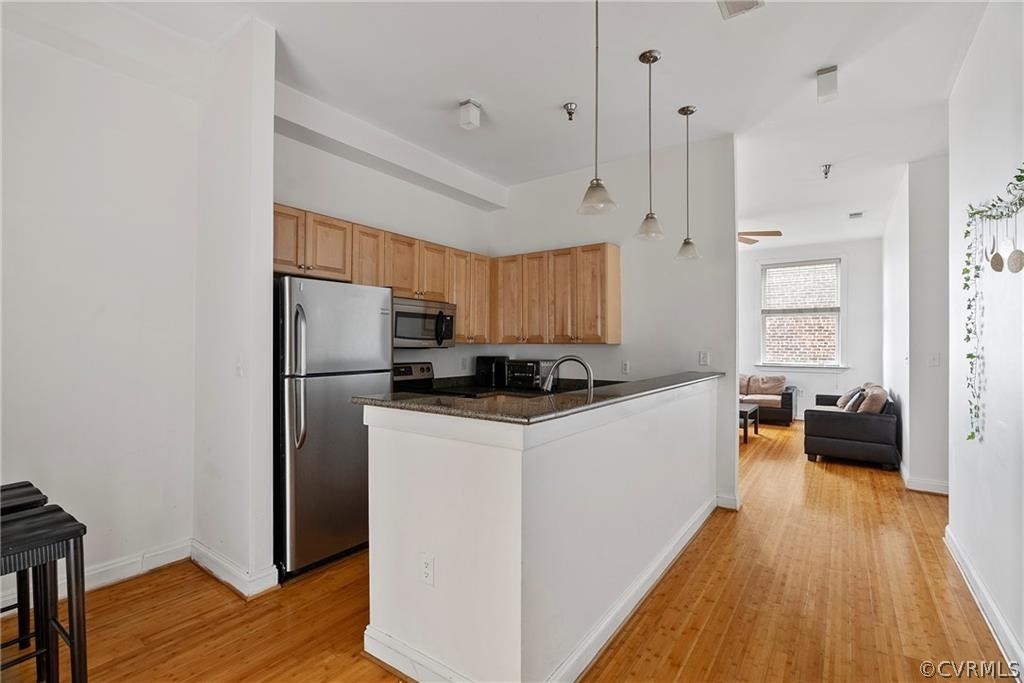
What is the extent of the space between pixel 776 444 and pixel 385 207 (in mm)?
5490

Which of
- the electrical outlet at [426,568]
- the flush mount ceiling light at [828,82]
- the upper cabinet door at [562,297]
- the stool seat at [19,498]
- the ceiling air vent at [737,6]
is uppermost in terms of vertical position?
the flush mount ceiling light at [828,82]

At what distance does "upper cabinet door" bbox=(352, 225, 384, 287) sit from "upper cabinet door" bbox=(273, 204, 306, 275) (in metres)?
0.41

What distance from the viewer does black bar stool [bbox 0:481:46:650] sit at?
1.83 m

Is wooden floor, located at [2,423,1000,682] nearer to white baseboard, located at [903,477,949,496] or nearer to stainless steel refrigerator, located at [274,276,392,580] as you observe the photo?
stainless steel refrigerator, located at [274,276,392,580]

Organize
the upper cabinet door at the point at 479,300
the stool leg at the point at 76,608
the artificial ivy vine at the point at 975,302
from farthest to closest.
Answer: the upper cabinet door at the point at 479,300 < the artificial ivy vine at the point at 975,302 < the stool leg at the point at 76,608

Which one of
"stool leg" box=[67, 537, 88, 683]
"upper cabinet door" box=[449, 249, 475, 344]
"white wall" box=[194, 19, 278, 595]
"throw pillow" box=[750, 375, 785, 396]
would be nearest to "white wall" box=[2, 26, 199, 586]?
"white wall" box=[194, 19, 278, 595]

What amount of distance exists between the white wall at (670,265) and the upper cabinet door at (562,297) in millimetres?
295

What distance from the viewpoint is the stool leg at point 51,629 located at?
1.66 m

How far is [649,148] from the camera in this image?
406 cm

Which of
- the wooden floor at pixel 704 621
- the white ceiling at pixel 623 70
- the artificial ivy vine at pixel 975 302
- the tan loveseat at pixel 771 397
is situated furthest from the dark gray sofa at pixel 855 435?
the artificial ivy vine at pixel 975 302

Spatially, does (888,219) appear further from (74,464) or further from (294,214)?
(74,464)

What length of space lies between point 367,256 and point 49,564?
95.7 inches

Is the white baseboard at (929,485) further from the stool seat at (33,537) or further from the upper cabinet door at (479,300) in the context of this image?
the stool seat at (33,537)

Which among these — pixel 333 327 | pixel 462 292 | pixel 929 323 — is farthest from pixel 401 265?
pixel 929 323
